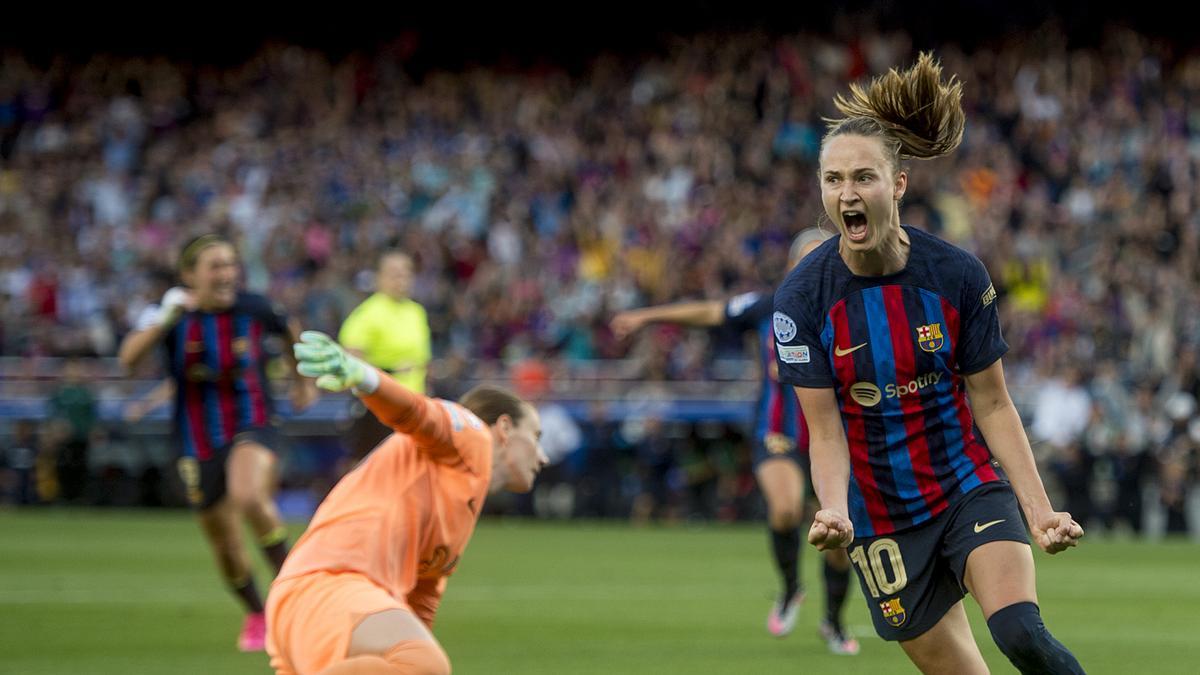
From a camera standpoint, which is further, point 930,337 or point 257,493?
point 257,493

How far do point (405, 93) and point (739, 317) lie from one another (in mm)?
21114

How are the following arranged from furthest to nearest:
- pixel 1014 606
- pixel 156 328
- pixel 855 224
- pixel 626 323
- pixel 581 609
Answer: pixel 581 609 < pixel 156 328 < pixel 626 323 < pixel 855 224 < pixel 1014 606

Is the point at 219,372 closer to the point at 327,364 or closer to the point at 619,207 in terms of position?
the point at 327,364

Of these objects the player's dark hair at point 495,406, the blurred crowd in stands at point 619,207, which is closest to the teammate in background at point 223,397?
the player's dark hair at point 495,406

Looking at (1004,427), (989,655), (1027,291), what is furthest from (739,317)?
(1027,291)

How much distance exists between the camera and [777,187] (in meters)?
26.1

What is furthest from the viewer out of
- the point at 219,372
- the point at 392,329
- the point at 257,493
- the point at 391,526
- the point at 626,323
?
the point at 392,329

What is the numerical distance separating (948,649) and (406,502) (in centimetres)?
180

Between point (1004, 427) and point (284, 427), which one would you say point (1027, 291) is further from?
point (1004, 427)

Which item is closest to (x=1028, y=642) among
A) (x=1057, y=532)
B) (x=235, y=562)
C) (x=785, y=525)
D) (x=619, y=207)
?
(x=1057, y=532)

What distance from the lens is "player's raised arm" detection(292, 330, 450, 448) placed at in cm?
532

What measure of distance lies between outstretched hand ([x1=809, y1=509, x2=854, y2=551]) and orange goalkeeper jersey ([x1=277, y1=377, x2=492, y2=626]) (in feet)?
3.98

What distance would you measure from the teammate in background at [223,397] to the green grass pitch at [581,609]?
0.69m

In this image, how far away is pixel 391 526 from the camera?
5.50 meters
